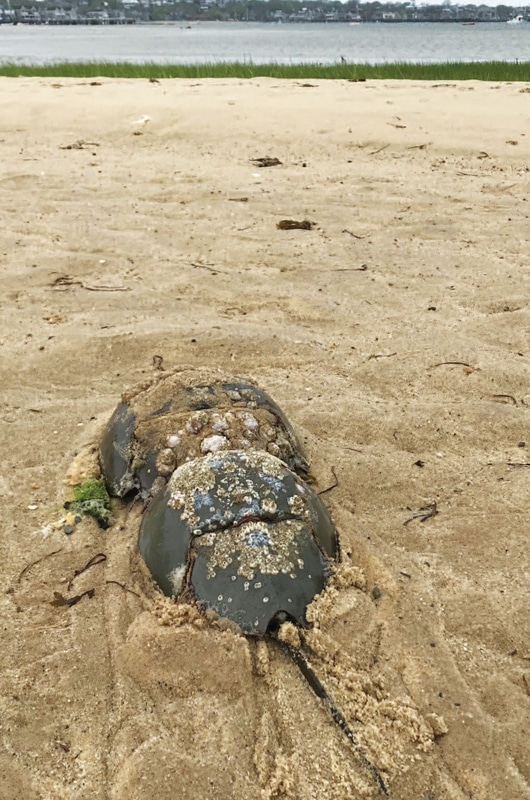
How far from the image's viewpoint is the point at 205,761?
155cm

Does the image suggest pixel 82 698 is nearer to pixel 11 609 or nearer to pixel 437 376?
pixel 11 609

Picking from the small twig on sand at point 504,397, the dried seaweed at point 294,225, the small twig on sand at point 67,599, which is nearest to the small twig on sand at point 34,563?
the small twig on sand at point 67,599

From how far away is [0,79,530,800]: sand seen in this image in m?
1.59

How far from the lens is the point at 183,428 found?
2.21m

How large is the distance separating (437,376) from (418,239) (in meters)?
1.70

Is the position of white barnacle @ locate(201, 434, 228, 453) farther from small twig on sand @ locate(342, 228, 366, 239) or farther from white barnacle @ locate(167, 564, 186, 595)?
small twig on sand @ locate(342, 228, 366, 239)

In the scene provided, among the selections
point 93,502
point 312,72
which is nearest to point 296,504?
point 93,502

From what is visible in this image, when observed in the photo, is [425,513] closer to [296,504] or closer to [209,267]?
[296,504]

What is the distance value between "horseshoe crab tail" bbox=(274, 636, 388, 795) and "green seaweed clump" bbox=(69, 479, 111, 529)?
2.76 ft

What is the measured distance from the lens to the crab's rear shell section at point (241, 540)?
1.73 meters

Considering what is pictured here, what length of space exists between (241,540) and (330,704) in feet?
1.52

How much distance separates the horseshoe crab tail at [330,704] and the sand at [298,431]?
1.0 inches

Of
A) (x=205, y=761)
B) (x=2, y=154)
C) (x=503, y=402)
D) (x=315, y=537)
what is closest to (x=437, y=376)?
(x=503, y=402)

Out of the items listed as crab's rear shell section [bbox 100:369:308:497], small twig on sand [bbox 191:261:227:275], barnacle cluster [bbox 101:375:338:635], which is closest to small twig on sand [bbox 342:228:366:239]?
small twig on sand [bbox 191:261:227:275]
